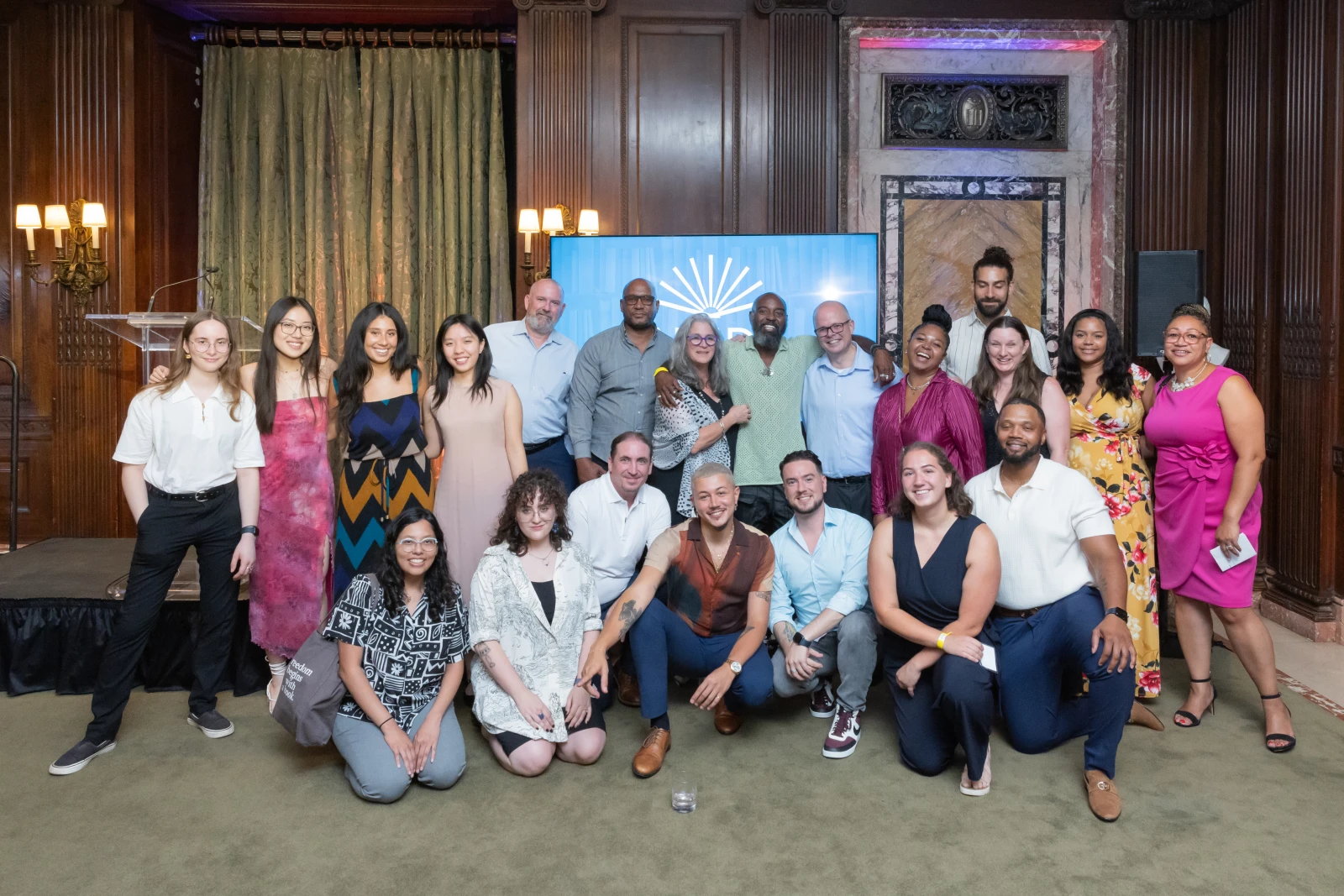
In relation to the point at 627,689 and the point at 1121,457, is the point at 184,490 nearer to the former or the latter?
the point at 627,689

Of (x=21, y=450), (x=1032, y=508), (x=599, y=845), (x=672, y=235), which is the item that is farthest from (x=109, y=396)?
(x=1032, y=508)

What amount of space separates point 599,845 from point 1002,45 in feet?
17.2

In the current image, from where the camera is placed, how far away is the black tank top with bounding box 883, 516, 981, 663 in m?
2.89

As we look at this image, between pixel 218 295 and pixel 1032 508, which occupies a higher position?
pixel 218 295

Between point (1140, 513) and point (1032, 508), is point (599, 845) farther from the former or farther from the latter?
point (1140, 513)

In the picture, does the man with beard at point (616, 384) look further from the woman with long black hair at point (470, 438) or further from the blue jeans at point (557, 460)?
the woman with long black hair at point (470, 438)

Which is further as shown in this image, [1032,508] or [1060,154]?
[1060,154]

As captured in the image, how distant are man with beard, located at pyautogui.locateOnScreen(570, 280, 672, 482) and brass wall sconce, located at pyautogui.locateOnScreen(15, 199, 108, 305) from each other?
12.1 ft

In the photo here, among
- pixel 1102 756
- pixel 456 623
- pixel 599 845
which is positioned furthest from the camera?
pixel 456 623

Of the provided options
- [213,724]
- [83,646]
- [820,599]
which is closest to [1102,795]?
[820,599]

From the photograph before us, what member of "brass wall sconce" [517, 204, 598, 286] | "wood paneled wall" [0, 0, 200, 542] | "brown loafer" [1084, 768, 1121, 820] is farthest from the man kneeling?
"wood paneled wall" [0, 0, 200, 542]

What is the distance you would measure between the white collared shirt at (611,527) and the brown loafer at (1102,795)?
1506mm

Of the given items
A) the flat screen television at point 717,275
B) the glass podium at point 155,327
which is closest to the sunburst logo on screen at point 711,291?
the flat screen television at point 717,275

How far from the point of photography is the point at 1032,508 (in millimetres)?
2998
